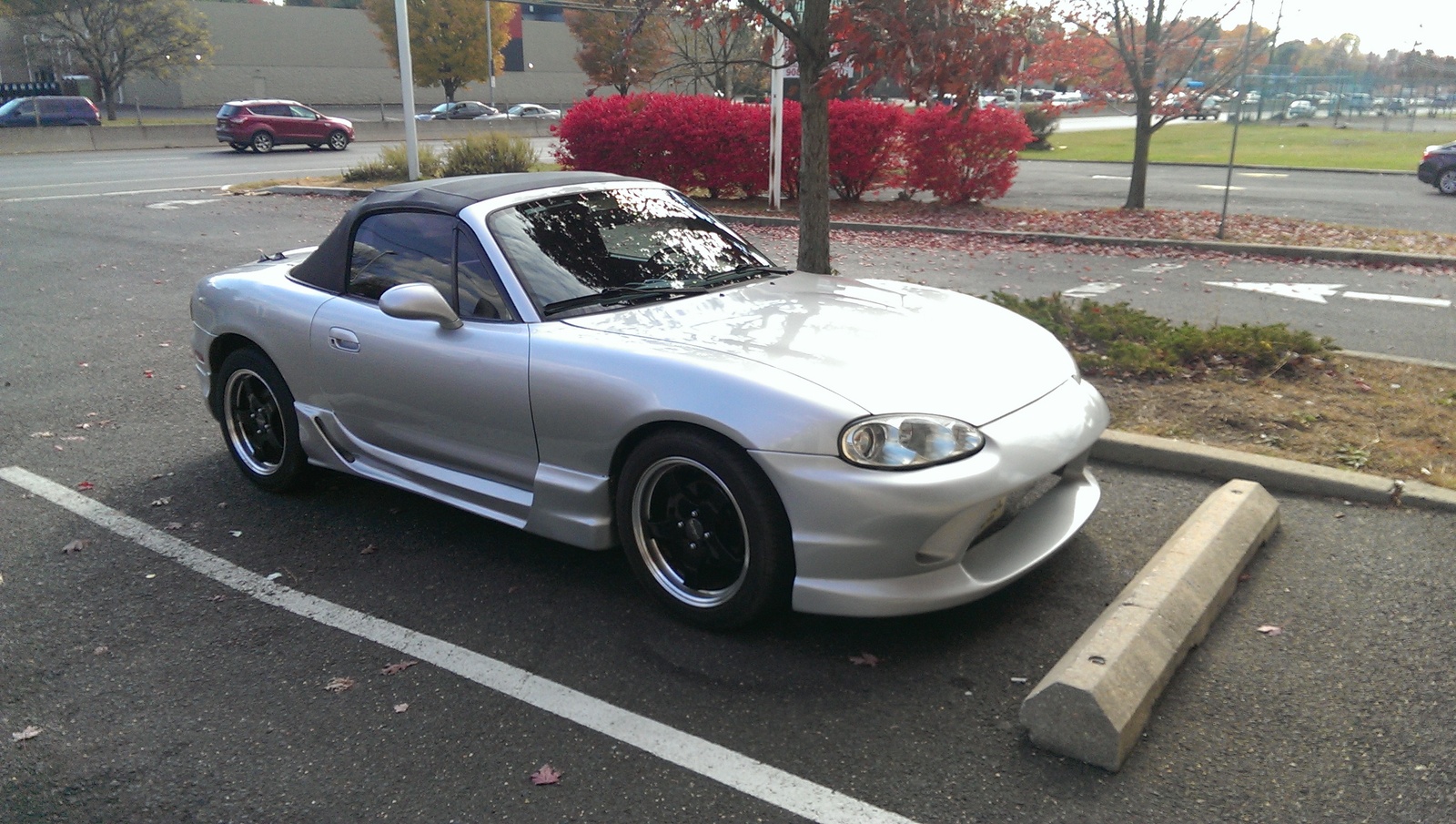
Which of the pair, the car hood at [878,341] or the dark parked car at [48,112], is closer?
the car hood at [878,341]

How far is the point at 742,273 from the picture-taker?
15.9ft

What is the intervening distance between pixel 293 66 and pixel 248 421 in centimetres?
6804

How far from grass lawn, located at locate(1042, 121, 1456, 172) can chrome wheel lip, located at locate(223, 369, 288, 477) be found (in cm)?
2663

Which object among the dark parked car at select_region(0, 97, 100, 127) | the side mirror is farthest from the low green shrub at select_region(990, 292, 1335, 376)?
the dark parked car at select_region(0, 97, 100, 127)

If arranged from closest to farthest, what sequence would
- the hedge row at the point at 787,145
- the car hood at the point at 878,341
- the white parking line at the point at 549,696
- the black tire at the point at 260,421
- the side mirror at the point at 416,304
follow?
the white parking line at the point at 549,696
the car hood at the point at 878,341
the side mirror at the point at 416,304
the black tire at the point at 260,421
the hedge row at the point at 787,145

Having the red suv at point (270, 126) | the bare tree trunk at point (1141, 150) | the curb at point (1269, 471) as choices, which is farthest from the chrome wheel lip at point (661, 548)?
the red suv at point (270, 126)

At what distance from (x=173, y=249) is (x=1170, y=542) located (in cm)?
1340

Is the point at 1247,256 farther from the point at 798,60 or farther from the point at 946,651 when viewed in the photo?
the point at 946,651

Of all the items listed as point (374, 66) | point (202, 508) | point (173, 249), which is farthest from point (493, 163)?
point (374, 66)

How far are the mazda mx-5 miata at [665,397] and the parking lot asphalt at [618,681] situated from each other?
0.95 ft

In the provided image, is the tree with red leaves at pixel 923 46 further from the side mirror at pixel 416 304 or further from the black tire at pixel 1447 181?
the black tire at pixel 1447 181

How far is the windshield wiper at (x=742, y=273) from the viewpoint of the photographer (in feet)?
15.3

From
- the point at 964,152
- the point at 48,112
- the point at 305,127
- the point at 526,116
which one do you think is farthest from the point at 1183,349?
the point at 526,116

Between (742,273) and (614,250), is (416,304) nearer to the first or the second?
(614,250)
